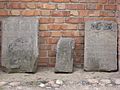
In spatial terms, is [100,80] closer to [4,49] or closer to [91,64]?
[91,64]

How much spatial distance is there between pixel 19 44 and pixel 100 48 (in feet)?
4.14

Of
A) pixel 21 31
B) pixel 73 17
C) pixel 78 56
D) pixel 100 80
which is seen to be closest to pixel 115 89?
pixel 100 80

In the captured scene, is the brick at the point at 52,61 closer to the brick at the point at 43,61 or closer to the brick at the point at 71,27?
the brick at the point at 43,61

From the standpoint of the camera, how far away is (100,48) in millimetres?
4602

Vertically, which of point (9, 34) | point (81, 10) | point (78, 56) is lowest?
point (78, 56)

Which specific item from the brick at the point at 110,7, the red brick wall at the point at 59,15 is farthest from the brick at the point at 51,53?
the brick at the point at 110,7

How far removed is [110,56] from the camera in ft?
15.1

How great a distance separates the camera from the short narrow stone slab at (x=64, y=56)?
453 cm

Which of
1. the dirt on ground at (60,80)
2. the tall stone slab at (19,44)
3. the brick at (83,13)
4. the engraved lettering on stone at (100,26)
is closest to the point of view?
the dirt on ground at (60,80)

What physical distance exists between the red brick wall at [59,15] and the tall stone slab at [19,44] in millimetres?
184

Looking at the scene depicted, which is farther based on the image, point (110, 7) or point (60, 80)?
point (110, 7)

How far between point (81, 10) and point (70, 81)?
1208 millimetres

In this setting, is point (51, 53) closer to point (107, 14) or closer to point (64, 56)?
point (64, 56)

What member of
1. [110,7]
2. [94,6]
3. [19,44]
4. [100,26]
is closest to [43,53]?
[19,44]
